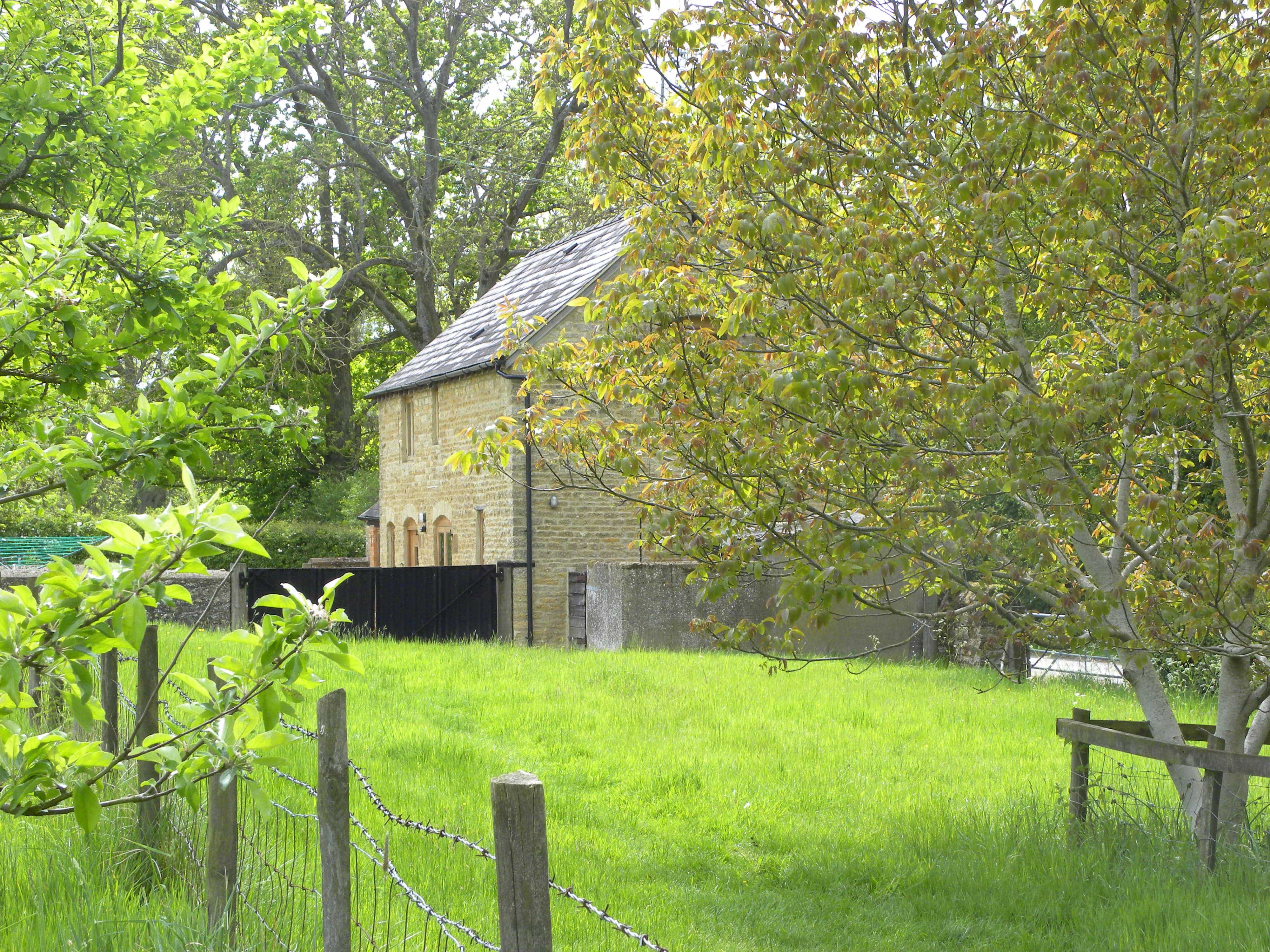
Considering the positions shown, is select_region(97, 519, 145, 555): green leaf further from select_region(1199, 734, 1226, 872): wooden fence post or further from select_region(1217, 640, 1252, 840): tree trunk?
select_region(1217, 640, 1252, 840): tree trunk

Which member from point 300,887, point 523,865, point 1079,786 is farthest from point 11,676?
point 1079,786

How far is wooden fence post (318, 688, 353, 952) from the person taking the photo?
3.90 metres

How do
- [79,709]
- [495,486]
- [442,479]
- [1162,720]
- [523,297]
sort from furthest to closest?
[523,297]
[442,479]
[495,486]
[1162,720]
[79,709]

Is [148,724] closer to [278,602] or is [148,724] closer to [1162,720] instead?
[278,602]

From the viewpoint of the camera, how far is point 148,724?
552cm

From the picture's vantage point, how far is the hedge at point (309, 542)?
35750mm

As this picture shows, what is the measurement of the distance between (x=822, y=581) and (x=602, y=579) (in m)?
15.6

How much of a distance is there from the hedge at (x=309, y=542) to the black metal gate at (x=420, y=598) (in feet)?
39.5

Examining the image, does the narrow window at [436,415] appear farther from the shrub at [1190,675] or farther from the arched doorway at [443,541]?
the shrub at [1190,675]

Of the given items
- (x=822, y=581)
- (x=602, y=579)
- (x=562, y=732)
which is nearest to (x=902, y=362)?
(x=822, y=581)

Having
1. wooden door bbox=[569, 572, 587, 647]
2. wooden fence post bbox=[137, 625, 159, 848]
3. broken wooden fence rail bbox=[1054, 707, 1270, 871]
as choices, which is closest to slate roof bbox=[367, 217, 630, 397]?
wooden door bbox=[569, 572, 587, 647]

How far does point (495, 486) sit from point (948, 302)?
60.2 feet

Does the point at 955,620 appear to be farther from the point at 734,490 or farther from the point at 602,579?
the point at 734,490

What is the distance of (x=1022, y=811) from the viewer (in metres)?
8.03
